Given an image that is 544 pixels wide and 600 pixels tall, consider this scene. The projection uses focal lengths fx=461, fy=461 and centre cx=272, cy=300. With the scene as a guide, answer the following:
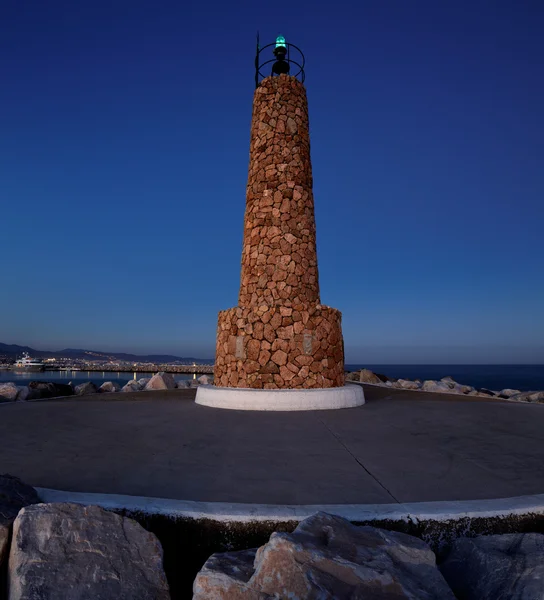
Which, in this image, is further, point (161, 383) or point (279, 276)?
point (161, 383)

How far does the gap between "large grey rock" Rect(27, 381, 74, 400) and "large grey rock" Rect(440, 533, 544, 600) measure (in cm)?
944

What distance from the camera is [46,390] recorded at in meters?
10.1

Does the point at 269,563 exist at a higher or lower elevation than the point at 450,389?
higher

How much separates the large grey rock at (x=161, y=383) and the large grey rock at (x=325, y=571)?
981 cm

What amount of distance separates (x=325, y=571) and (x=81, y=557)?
1153 millimetres

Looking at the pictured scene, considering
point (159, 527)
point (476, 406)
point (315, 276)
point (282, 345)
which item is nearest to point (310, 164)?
point (315, 276)

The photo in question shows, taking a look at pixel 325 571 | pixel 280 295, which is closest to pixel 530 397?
pixel 280 295

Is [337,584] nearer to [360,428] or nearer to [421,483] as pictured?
[421,483]

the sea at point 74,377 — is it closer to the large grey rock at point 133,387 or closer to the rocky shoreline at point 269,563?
the large grey rock at point 133,387

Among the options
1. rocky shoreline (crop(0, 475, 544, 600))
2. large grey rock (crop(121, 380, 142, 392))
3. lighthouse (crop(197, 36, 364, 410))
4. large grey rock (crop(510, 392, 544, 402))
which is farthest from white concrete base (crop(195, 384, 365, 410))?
large grey rock (crop(510, 392, 544, 402))

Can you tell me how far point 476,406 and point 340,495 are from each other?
522 cm

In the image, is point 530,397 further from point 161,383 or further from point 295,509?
point 295,509

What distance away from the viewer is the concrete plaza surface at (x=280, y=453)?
3150mm

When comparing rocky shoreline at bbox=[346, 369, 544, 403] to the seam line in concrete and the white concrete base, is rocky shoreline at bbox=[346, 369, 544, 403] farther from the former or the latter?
the seam line in concrete
